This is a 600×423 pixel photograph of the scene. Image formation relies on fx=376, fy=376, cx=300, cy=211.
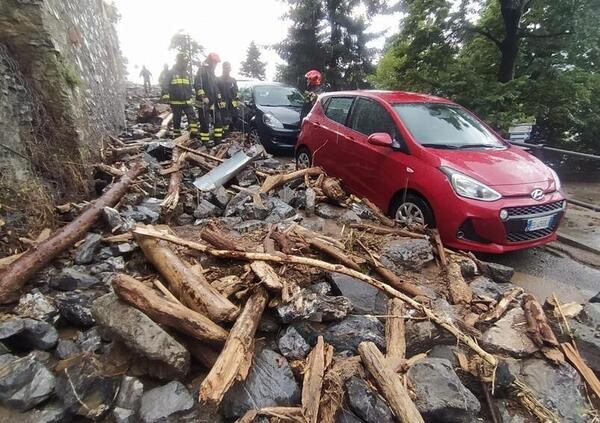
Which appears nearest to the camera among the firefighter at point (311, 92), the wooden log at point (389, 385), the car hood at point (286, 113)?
the wooden log at point (389, 385)

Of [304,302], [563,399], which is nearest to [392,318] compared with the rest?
[304,302]

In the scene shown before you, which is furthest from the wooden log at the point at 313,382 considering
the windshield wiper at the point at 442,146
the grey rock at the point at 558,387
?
the windshield wiper at the point at 442,146

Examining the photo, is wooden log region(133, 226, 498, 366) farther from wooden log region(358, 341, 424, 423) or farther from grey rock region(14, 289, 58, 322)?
grey rock region(14, 289, 58, 322)

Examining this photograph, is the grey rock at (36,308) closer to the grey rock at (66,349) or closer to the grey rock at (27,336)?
the grey rock at (27,336)

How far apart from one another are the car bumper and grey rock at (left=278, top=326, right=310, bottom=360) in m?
2.51

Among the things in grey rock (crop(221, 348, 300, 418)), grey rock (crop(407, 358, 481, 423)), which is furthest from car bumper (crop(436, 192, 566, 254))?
grey rock (crop(221, 348, 300, 418))

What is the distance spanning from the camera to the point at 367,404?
2.19m

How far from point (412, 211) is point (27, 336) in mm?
4110

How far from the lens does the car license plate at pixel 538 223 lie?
432cm

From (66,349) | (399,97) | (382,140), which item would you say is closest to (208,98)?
(399,97)

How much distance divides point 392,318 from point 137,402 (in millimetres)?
1860

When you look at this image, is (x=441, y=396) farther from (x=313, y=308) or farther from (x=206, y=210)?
(x=206, y=210)

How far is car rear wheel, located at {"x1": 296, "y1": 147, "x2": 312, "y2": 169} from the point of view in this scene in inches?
281

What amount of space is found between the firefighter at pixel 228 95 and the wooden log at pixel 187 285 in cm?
700
